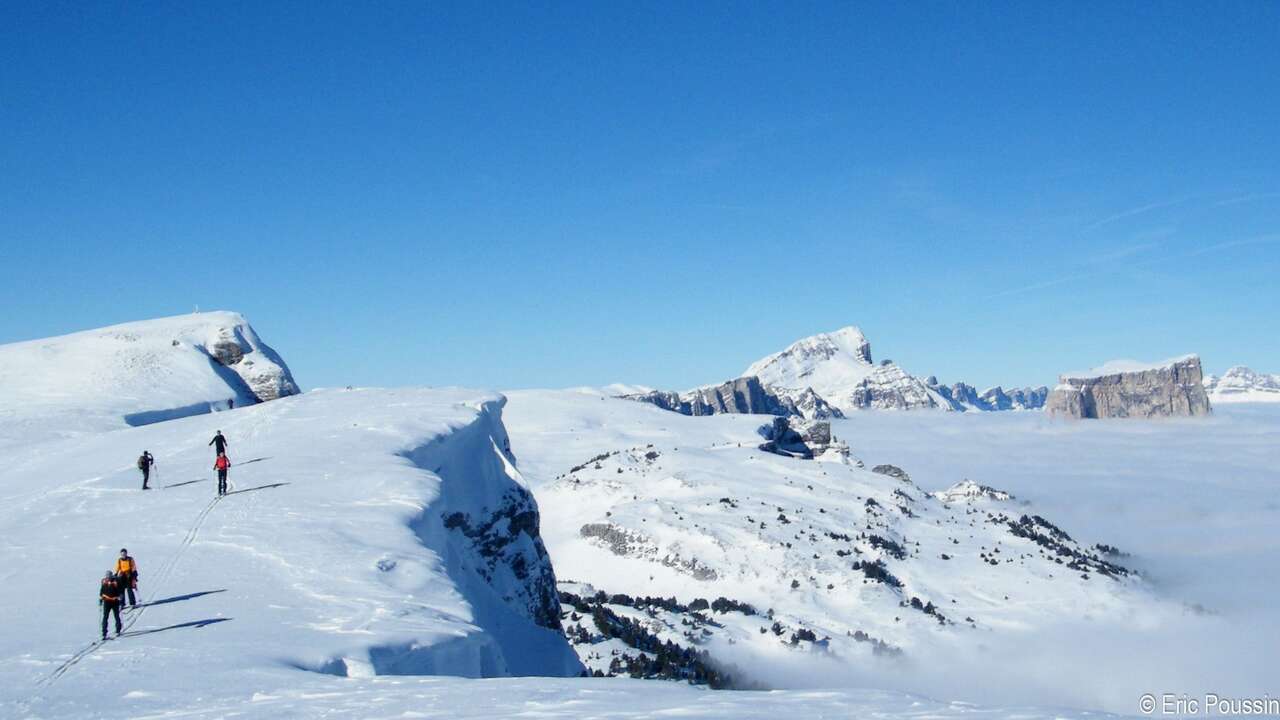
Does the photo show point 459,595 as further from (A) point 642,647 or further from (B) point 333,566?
(A) point 642,647

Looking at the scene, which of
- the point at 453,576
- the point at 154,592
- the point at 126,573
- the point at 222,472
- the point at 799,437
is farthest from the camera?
the point at 799,437

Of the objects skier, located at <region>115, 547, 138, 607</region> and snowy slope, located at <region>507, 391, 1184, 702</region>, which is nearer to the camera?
skier, located at <region>115, 547, 138, 607</region>

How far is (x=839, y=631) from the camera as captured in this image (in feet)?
178

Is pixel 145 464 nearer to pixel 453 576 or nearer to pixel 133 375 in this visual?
pixel 453 576

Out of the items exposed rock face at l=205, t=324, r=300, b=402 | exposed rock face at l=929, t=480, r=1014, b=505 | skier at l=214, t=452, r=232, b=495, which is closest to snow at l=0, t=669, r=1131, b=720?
skier at l=214, t=452, r=232, b=495

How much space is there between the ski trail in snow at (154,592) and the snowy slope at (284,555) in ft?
0.20

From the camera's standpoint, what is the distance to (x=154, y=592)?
17422mm

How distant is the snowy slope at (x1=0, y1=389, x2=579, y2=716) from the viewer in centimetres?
1409

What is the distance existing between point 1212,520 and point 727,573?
184 meters

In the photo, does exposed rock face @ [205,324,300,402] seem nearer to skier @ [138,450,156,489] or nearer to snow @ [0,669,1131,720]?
skier @ [138,450,156,489]

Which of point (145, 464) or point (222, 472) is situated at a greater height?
point (145, 464)

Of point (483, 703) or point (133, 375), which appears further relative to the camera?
point (133, 375)

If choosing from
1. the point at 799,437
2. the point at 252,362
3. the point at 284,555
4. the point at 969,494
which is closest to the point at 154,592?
the point at 284,555

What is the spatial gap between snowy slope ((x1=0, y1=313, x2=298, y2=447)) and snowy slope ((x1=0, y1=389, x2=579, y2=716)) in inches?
322
